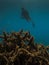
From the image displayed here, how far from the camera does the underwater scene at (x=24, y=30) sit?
6.37ft

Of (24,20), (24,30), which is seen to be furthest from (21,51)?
(24,20)

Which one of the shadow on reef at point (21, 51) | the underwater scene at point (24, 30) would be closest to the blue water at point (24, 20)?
the underwater scene at point (24, 30)

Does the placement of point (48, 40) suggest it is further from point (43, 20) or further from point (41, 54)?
point (41, 54)

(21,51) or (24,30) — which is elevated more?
(24,30)

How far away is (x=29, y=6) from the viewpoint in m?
6.23

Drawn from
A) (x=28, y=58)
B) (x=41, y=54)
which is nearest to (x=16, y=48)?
(x=28, y=58)

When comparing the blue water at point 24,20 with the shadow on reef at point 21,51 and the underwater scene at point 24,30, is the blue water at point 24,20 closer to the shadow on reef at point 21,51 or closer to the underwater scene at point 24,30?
the underwater scene at point 24,30

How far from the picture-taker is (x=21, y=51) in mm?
1893

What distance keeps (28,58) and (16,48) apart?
0.17 meters

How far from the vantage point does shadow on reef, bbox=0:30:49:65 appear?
190 cm

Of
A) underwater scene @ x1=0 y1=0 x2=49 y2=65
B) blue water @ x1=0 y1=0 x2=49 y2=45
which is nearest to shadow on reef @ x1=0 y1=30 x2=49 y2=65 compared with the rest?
underwater scene @ x1=0 y1=0 x2=49 y2=65

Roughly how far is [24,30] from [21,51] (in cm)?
70

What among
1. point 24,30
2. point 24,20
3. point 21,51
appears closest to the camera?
point 21,51

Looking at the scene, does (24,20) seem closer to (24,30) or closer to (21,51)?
(24,30)
